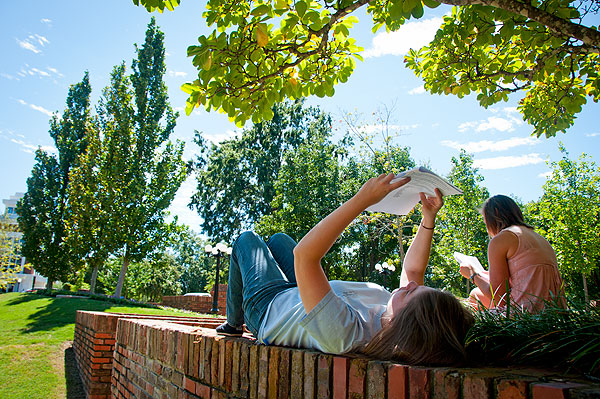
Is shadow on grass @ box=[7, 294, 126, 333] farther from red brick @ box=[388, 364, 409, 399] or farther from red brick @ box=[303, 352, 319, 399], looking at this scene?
red brick @ box=[388, 364, 409, 399]

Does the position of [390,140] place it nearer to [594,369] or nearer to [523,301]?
[523,301]

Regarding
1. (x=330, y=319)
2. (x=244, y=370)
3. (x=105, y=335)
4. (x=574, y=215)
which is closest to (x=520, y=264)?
(x=330, y=319)

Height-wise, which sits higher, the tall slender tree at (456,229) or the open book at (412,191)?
the tall slender tree at (456,229)

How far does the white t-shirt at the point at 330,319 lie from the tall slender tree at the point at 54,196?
79.9 ft

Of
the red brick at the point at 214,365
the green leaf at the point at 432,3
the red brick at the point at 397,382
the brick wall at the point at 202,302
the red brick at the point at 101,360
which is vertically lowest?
the brick wall at the point at 202,302

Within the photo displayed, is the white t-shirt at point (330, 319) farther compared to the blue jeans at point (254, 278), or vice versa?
the blue jeans at point (254, 278)

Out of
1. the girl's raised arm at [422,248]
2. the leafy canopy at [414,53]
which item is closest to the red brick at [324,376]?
the girl's raised arm at [422,248]

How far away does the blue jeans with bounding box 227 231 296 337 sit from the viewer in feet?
8.00

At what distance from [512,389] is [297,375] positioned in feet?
3.03

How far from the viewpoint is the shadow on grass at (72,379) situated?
513 centimetres

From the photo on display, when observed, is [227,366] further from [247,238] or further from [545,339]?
[545,339]

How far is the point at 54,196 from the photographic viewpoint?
2436 cm

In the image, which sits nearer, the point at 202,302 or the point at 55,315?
the point at 55,315

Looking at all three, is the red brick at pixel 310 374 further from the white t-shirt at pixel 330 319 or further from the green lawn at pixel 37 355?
the green lawn at pixel 37 355
